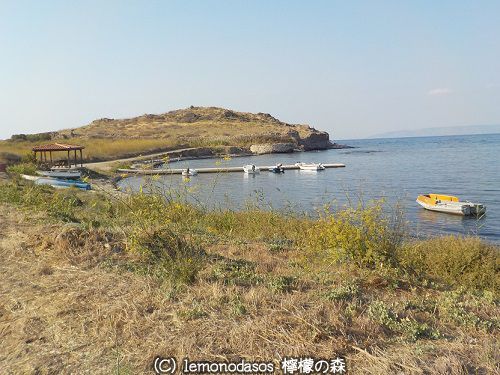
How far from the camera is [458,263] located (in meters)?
7.30

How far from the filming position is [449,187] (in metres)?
31.8

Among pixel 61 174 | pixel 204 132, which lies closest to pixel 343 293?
pixel 61 174

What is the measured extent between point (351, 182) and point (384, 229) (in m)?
29.8

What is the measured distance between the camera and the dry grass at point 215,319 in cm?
334

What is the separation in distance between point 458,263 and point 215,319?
205 inches

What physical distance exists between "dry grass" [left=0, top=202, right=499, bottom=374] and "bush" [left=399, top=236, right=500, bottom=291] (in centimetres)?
149

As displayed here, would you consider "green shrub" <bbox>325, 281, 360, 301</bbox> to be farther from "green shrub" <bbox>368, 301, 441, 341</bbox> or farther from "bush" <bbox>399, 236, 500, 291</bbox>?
"bush" <bbox>399, 236, 500, 291</bbox>

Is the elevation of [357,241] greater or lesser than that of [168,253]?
lesser

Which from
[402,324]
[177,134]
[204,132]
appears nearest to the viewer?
[402,324]

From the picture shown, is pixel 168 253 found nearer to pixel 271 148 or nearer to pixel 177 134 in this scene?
pixel 271 148

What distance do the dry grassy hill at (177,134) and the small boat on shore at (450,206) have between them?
42799 mm

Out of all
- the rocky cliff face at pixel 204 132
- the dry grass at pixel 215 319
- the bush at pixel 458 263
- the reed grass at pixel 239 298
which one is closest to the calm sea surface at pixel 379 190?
the bush at pixel 458 263

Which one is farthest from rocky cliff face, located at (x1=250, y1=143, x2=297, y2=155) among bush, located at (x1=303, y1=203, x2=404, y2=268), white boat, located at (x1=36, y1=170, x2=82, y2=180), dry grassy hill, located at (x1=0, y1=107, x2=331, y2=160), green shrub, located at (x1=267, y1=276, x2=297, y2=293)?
green shrub, located at (x1=267, y1=276, x2=297, y2=293)

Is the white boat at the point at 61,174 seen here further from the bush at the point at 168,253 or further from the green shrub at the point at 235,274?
the green shrub at the point at 235,274
